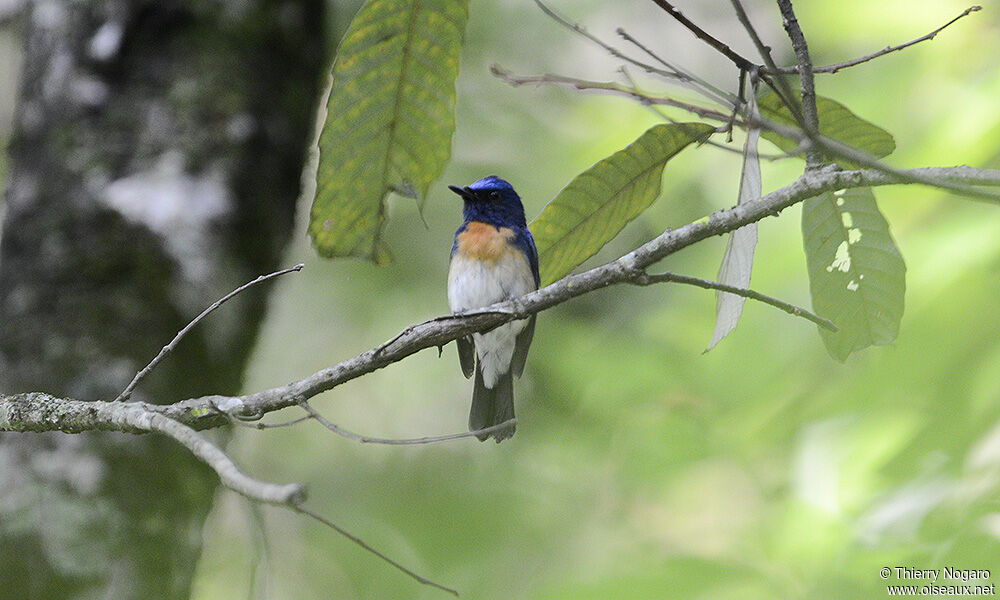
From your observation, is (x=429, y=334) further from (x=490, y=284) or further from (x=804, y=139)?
(x=490, y=284)

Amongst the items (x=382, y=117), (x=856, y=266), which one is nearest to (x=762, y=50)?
(x=856, y=266)

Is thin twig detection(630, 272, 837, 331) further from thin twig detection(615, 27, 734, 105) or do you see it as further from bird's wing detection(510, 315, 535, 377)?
bird's wing detection(510, 315, 535, 377)

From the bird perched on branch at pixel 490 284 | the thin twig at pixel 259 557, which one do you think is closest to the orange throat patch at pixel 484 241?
the bird perched on branch at pixel 490 284

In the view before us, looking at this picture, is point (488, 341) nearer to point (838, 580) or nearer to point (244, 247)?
point (244, 247)

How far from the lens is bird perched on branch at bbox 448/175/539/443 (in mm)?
3834

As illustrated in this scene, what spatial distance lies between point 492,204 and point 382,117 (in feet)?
6.15

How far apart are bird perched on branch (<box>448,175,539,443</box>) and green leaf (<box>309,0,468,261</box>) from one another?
145 centimetres

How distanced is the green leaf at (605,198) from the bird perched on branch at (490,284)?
5.09 feet

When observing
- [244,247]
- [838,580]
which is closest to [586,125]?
[244,247]

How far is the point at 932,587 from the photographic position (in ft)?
6.70

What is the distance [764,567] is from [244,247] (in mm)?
2154

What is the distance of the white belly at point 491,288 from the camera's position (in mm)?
3842

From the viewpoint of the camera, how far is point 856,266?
2.07 metres

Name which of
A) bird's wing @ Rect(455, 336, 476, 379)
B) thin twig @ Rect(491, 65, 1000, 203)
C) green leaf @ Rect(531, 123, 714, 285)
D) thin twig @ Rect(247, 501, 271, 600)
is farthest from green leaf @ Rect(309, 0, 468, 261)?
bird's wing @ Rect(455, 336, 476, 379)
